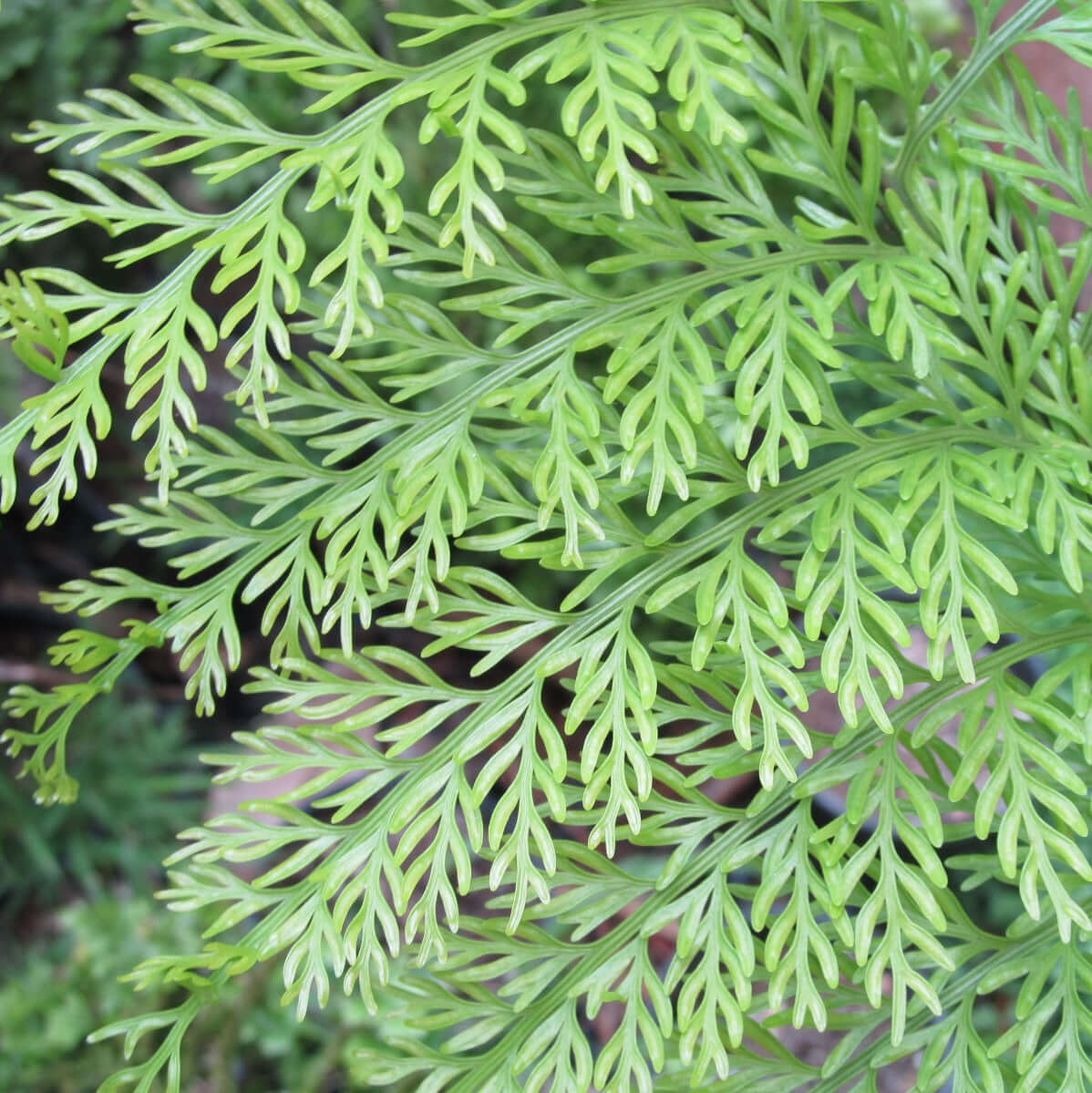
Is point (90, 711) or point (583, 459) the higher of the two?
point (583, 459)

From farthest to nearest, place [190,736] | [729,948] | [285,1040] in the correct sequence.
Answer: [190,736] < [285,1040] < [729,948]

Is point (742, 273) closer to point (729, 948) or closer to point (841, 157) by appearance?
point (841, 157)

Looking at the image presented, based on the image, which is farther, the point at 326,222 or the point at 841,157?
the point at 326,222

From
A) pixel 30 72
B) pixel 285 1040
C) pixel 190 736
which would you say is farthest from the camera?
pixel 190 736

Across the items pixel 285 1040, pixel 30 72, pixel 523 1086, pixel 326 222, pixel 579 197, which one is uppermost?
pixel 30 72

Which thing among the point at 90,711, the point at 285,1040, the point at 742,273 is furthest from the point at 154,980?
the point at 90,711

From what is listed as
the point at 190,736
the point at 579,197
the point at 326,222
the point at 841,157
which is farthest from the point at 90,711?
the point at 841,157
